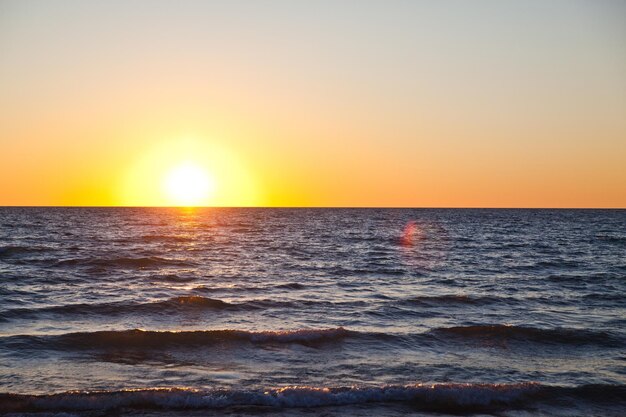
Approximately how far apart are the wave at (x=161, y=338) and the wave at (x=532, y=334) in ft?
12.1

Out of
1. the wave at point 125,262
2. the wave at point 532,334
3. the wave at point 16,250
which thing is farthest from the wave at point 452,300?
the wave at point 16,250

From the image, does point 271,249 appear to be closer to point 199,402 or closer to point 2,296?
point 2,296

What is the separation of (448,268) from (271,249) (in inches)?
745

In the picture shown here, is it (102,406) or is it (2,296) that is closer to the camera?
(102,406)

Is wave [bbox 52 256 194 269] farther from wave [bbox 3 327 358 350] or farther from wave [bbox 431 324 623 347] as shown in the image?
wave [bbox 431 324 623 347]

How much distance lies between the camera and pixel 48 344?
51.1 feet

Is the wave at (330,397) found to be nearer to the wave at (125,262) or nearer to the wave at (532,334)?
the wave at (532,334)

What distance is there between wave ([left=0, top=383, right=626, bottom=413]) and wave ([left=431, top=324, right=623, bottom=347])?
15.0 feet

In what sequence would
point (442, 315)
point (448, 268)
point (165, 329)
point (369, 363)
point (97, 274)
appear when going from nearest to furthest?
1. point (369, 363)
2. point (165, 329)
3. point (442, 315)
4. point (97, 274)
5. point (448, 268)

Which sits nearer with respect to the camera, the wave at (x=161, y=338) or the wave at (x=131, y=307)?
the wave at (x=161, y=338)

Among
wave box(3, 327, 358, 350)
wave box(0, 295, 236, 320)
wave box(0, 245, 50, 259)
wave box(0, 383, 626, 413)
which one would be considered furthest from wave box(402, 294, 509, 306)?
wave box(0, 245, 50, 259)

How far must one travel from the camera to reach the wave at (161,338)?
615 inches

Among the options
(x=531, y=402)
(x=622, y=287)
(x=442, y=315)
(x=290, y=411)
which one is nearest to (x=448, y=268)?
(x=622, y=287)

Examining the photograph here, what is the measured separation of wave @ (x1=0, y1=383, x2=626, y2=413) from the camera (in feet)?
35.9
